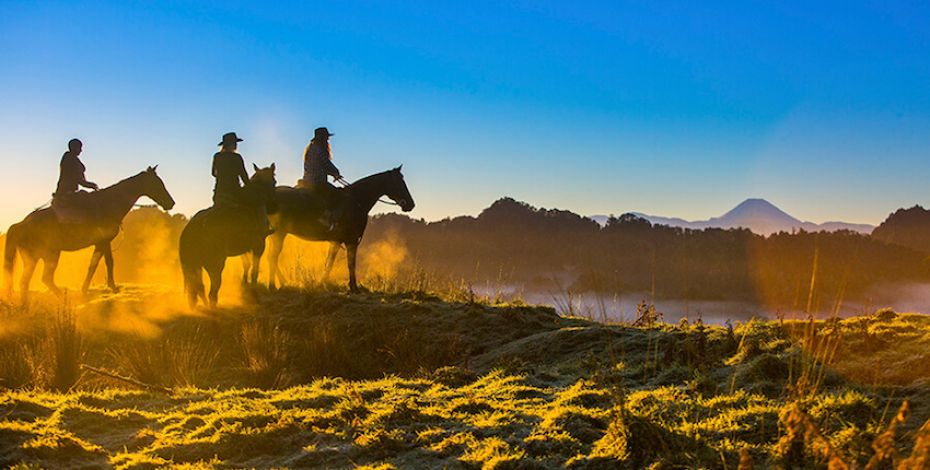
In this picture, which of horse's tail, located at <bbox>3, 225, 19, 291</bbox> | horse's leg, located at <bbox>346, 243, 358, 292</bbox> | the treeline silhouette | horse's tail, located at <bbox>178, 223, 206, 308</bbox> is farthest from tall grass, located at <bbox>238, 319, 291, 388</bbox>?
the treeline silhouette

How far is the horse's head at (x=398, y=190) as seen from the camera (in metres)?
16.9

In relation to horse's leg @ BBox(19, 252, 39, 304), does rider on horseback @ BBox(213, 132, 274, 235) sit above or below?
above

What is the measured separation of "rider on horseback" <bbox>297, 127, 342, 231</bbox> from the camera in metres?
15.6

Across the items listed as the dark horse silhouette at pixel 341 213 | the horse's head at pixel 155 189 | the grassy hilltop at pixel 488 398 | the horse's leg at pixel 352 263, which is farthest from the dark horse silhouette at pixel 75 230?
the horse's leg at pixel 352 263

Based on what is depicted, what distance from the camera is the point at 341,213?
16.1 m

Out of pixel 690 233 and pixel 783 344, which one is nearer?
pixel 783 344

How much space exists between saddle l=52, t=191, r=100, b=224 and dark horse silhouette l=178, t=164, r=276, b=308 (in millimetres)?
2861

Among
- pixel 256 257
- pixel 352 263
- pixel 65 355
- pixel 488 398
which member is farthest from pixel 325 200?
pixel 488 398

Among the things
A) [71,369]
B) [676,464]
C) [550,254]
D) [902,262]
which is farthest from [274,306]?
[550,254]

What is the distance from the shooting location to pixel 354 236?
1641 centimetres

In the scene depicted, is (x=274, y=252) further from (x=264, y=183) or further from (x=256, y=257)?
(x=264, y=183)

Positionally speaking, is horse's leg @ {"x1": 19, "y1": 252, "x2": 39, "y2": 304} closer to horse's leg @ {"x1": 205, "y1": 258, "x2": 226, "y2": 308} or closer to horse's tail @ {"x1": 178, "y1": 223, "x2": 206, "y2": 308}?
horse's tail @ {"x1": 178, "y1": 223, "x2": 206, "y2": 308}

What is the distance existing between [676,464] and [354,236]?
12.8 m

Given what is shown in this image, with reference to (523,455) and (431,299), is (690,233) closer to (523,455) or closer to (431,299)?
(431,299)
